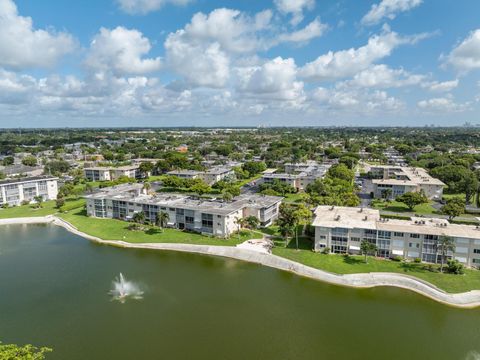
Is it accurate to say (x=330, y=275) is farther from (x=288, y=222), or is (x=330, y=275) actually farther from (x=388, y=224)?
(x=388, y=224)

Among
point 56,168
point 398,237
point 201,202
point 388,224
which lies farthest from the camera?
point 56,168

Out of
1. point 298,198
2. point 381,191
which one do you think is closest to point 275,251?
point 298,198

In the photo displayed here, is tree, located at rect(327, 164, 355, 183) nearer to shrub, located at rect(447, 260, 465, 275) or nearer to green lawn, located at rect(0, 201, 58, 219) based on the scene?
shrub, located at rect(447, 260, 465, 275)

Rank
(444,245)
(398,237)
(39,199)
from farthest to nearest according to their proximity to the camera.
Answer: (39,199) → (398,237) → (444,245)

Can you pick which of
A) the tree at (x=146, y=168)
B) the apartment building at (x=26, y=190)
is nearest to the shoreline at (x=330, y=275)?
the apartment building at (x=26, y=190)

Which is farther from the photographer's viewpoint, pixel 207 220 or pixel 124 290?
pixel 207 220

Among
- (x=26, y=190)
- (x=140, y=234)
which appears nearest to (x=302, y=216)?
(x=140, y=234)

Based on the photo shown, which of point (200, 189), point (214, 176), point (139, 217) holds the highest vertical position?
point (214, 176)

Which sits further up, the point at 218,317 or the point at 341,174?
the point at 341,174
